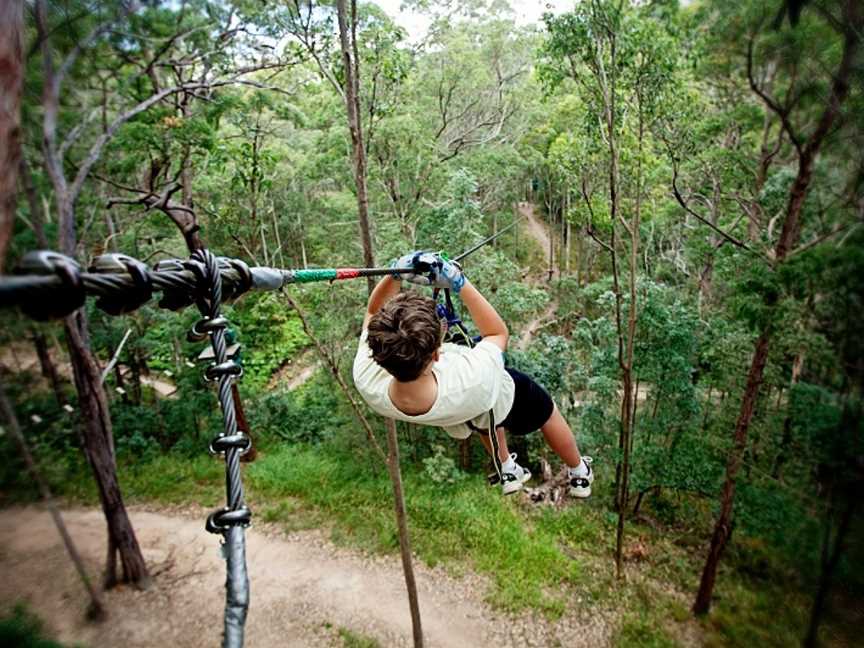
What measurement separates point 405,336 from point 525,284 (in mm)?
8641

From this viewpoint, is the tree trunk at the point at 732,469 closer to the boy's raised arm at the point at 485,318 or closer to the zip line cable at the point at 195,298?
the boy's raised arm at the point at 485,318

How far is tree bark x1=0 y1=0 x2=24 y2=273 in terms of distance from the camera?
707mm

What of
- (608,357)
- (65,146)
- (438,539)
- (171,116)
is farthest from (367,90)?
(438,539)

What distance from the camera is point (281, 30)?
6008 millimetres

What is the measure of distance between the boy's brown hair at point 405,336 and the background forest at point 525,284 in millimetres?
646

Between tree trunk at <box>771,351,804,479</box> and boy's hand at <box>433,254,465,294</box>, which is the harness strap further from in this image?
tree trunk at <box>771,351,804,479</box>

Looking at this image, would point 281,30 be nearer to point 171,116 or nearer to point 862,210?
point 171,116

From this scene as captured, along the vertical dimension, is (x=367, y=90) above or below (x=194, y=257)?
above

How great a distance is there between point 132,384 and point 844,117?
10.1 meters

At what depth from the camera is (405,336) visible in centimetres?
189

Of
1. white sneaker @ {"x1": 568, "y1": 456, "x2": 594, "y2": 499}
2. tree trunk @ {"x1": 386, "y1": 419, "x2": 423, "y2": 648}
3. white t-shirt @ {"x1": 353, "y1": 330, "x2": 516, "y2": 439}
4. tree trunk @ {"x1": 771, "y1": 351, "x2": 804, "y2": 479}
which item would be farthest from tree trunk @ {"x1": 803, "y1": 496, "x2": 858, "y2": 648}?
tree trunk @ {"x1": 386, "y1": 419, "x2": 423, "y2": 648}

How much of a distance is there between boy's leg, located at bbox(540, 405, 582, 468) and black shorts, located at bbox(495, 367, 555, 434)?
4.9 inches

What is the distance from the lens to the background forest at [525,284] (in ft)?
3.99

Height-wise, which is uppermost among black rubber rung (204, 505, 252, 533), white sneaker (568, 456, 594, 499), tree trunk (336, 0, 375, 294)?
tree trunk (336, 0, 375, 294)
